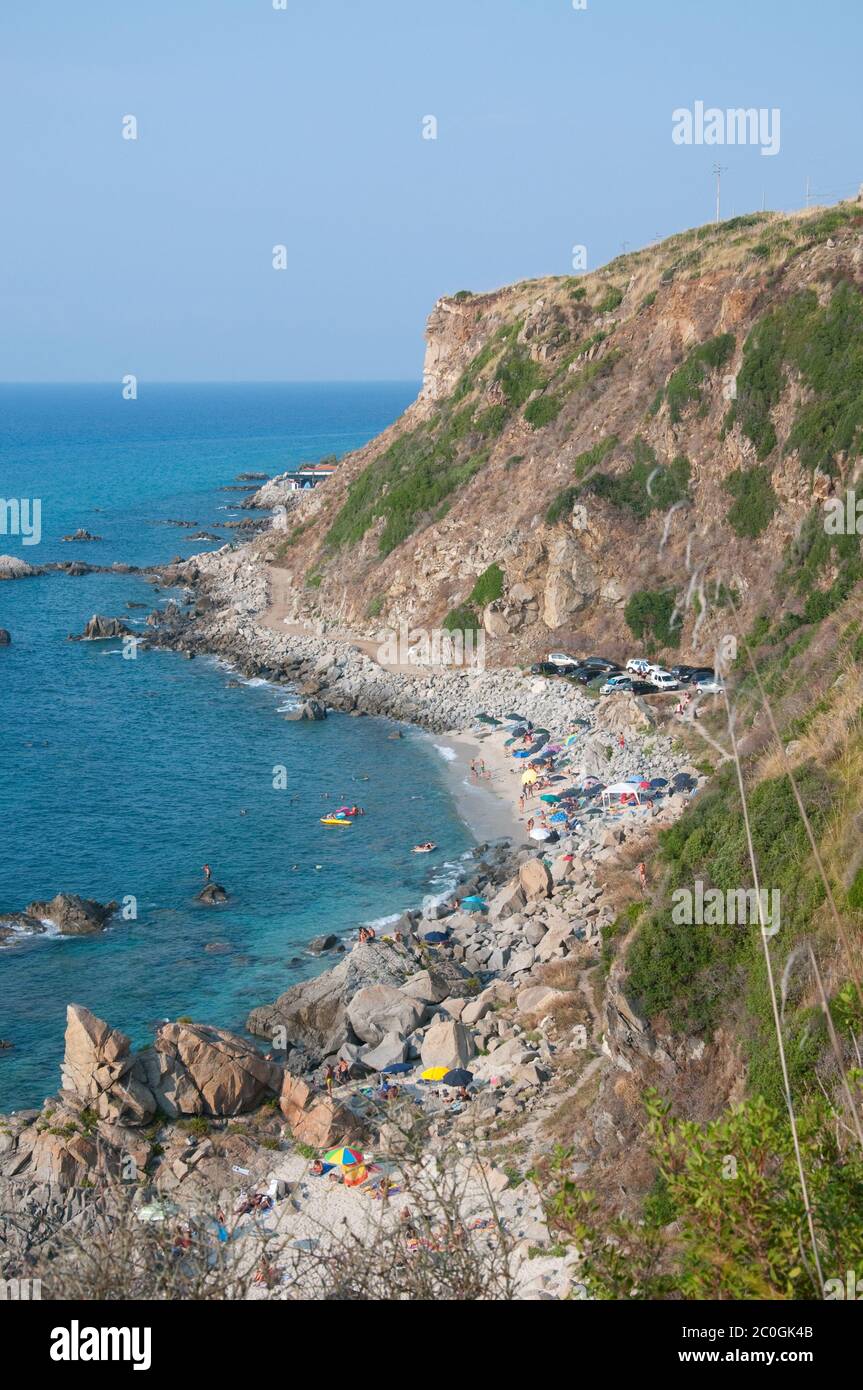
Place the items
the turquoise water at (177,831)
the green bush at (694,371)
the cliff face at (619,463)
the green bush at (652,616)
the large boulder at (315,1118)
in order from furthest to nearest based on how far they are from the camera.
A: 1. the green bush at (694,371)
2. the green bush at (652,616)
3. the cliff face at (619,463)
4. the turquoise water at (177,831)
5. the large boulder at (315,1118)

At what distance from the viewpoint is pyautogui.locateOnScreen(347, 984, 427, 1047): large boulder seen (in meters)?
28.9

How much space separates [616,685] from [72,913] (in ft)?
82.7

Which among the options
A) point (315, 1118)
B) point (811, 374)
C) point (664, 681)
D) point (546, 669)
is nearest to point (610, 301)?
point (811, 374)

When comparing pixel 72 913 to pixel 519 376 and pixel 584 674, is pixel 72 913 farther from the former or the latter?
pixel 519 376

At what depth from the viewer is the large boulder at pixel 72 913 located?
3562 centimetres

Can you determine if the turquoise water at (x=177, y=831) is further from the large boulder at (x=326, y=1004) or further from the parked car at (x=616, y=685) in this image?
the parked car at (x=616, y=685)

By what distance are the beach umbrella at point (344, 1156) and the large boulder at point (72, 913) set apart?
14.2 m

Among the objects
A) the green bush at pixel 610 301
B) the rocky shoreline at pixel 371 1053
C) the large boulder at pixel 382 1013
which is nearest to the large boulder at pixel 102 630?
the green bush at pixel 610 301

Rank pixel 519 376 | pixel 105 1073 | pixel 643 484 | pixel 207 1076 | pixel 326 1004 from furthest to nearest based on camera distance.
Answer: pixel 519 376, pixel 643 484, pixel 326 1004, pixel 207 1076, pixel 105 1073

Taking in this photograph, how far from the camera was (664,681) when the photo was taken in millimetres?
51156
